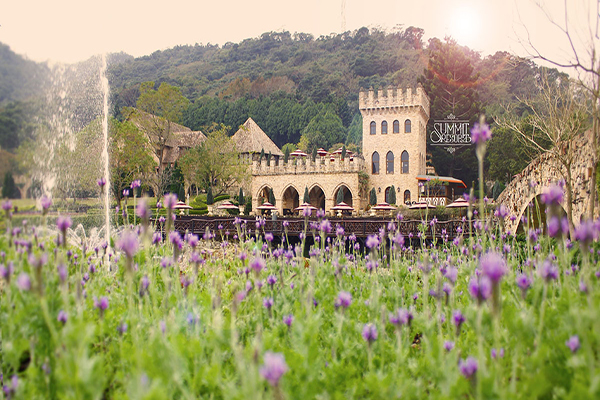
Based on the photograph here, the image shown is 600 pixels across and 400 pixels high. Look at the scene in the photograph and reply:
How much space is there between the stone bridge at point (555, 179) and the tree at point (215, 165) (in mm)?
23844

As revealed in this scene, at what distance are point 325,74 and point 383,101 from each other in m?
35.6

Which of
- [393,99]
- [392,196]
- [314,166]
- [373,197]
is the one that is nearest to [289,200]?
[314,166]

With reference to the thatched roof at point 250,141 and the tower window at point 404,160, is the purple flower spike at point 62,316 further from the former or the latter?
the thatched roof at point 250,141

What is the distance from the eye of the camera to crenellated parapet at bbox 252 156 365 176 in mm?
32938

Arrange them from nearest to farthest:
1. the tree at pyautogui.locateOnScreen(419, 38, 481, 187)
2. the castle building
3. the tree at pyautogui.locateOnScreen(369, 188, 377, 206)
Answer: the tree at pyautogui.locateOnScreen(369, 188, 377, 206) < the castle building < the tree at pyautogui.locateOnScreen(419, 38, 481, 187)

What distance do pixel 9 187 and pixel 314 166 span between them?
105 ft

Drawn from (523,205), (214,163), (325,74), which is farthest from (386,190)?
(325,74)

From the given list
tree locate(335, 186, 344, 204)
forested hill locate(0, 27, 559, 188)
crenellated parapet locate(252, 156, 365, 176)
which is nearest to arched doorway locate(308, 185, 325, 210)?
crenellated parapet locate(252, 156, 365, 176)

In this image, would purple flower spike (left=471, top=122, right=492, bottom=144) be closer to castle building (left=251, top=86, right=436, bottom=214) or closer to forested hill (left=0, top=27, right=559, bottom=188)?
forested hill (left=0, top=27, right=559, bottom=188)

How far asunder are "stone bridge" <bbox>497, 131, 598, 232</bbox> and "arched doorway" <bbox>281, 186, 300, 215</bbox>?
21.6 metres

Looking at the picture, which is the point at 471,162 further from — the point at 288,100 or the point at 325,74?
the point at 325,74

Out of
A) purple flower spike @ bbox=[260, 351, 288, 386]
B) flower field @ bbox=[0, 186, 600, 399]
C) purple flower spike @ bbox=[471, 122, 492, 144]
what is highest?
purple flower spike @ bbox=[471, 122, 492, 144]

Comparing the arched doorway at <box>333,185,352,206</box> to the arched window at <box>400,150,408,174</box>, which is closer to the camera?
the arched doorway at <box>333,185,352,206</box>

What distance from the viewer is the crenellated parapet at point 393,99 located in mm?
33125
